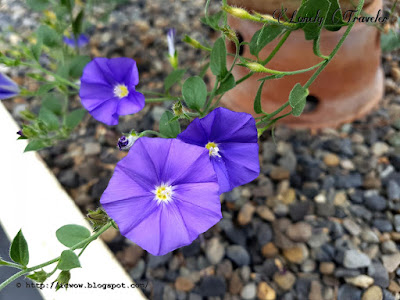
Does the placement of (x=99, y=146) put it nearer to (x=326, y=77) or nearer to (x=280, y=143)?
(x=280, y=143)

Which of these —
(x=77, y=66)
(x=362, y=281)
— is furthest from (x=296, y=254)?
(x=77, y=66)

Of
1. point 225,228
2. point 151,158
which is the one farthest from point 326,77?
point 151,158

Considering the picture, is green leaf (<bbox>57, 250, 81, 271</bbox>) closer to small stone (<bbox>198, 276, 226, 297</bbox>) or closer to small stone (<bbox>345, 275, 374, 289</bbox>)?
small stone (<bbox>198, 276, 226, 297</bbox>)

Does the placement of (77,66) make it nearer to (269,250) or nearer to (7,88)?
(7,88)

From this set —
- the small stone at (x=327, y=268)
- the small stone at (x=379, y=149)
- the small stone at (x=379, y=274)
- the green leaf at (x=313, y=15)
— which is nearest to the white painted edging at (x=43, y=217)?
the small stone at (x=327, y=268)

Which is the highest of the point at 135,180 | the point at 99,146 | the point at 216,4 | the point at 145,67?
the point at 216,4

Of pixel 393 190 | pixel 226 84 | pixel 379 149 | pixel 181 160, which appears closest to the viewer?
pixel 181 160

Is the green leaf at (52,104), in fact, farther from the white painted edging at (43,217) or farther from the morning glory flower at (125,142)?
the morning glory flower at (125,142)
